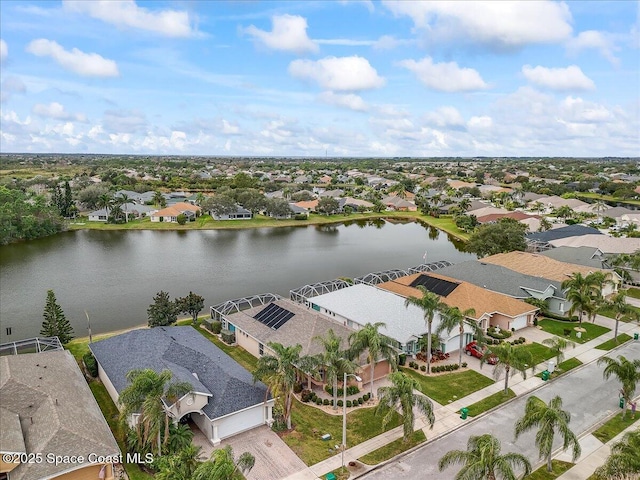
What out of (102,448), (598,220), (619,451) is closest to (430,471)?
(619,451)

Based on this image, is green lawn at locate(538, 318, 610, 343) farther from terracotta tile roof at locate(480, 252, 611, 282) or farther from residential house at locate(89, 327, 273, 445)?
residential house at locate(89, 327, 273, 445)

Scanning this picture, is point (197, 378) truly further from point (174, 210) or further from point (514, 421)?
point (174, 210)

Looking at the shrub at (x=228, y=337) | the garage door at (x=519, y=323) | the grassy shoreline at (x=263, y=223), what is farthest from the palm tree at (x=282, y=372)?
the grassy shoreline at (x=263, y=223)

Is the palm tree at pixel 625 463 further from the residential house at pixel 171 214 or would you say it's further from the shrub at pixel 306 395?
the residential house at pixel 171 214

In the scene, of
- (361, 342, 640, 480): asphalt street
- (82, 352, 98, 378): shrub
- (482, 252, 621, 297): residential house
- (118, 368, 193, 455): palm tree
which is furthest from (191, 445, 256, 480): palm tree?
(482, 252, 621, 297): residential house

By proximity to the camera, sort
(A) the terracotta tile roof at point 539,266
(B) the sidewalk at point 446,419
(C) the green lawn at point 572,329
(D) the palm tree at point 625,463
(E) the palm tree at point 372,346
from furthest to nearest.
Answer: (A) the terracotta tile roof at point 539,266 → (C) the green lawn at point 572,329 → (E) the palm tree at point 372,346 → (B) the sidewalk at point 446,419 → (D) the palm tree at point 625,463
